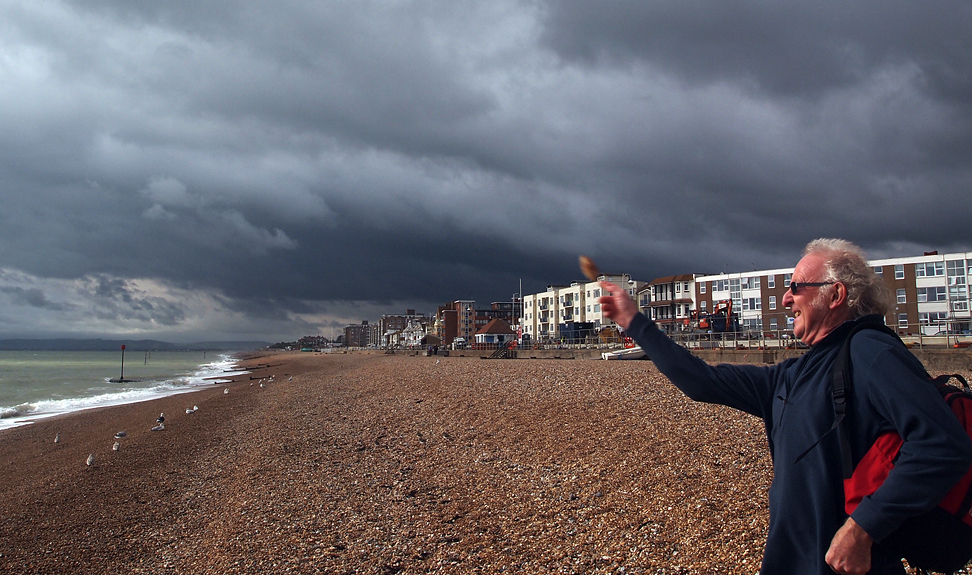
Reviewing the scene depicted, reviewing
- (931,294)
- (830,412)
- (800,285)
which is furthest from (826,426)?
(931,294)

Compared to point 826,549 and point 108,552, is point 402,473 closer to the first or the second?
point 108,552

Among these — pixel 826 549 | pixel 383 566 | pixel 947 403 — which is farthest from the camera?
pixel 383 566

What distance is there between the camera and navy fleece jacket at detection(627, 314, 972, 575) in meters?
1.86

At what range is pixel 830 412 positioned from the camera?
2152 mm

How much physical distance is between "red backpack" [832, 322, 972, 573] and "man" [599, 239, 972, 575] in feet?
0.15

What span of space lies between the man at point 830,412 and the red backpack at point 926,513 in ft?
0.15

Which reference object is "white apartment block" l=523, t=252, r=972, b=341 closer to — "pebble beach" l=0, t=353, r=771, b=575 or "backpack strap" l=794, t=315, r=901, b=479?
"pebble beach" l=0, t=353, r=771, b=575

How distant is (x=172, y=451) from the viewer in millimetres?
13734

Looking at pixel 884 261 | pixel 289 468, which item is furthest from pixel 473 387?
pixel 884 261

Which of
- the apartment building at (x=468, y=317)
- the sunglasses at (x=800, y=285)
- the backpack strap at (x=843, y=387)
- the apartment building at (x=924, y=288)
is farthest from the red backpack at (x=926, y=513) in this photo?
the apartment building at (x=468, y=317)

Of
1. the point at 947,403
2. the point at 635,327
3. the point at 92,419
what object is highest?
the point at 635,327

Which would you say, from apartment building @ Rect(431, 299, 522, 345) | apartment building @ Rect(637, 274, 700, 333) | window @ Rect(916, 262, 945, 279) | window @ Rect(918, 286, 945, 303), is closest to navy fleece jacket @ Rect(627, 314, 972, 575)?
window @ Rect(918, 286, 945, 303)

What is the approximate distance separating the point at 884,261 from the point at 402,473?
196 feet

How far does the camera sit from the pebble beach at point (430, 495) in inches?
244
